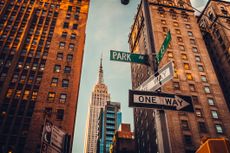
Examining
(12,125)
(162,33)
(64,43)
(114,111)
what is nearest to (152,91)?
(12,125)

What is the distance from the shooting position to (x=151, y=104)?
575 cm

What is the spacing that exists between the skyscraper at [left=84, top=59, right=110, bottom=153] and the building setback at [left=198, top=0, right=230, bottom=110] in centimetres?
11171

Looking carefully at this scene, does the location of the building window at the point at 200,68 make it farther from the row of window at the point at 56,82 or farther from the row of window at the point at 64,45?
the row of window at the point at 56,82

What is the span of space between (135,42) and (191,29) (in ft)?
65.4

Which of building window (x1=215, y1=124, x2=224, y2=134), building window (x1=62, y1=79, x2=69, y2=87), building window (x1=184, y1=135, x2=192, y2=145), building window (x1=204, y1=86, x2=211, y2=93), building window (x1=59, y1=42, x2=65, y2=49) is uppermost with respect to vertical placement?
building window (x1=59, y1=42, x2=65, y2=49)

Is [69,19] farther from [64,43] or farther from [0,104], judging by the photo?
[0,104]

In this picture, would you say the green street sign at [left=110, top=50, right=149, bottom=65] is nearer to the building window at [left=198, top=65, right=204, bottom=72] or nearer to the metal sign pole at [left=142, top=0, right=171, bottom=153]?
the metal sign pole at [left=142, top=0, right=171, bottom=153]

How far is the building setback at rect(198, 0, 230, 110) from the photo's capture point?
5953 centimetres

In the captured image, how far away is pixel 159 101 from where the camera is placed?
229 inches

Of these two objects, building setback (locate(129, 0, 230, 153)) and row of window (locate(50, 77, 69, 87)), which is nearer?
row of window (locate(50, 77, 69, 87))

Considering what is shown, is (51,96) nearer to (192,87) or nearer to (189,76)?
(192,87)

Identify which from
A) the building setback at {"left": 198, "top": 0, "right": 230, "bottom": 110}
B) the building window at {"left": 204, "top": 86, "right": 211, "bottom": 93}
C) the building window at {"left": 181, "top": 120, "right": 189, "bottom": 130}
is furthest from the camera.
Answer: the building setback at {"left": 198, "top": 0, "right": 230, "bottom": 110}

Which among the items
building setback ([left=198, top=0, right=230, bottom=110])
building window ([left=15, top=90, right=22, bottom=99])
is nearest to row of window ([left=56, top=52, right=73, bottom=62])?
building window ([left=15, top=90, right=22, bottom=99])

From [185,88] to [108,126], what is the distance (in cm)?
9076
